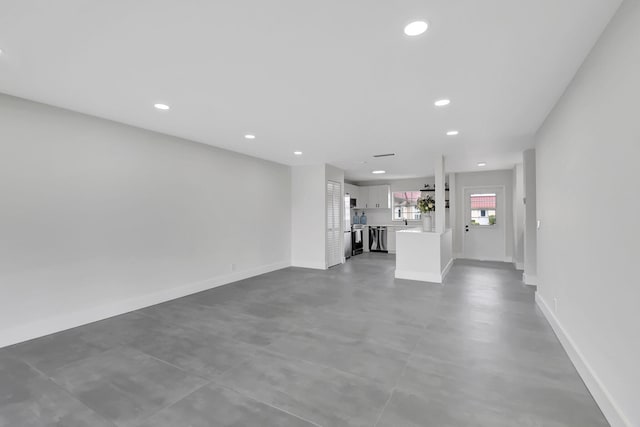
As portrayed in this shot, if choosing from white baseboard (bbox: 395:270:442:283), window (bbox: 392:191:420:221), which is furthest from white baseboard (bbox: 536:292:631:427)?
window (bbox: 392:191:420:221)

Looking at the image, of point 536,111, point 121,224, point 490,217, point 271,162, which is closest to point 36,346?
point 121,224

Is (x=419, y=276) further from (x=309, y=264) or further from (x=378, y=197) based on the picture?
(x=378, y=197)

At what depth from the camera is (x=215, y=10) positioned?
1707 mm

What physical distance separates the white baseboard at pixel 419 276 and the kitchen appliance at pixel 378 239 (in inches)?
161

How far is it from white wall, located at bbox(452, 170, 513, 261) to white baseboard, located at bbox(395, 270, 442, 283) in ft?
11.5

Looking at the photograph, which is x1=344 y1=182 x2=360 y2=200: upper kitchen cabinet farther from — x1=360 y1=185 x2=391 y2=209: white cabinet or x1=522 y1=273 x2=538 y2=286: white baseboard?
x1=522 y1=273 x2=538 y2=286: white baseboard

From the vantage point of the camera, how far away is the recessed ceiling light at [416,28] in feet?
5.98

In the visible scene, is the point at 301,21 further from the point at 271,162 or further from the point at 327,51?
the point at 271,162

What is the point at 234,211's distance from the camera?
559 cm

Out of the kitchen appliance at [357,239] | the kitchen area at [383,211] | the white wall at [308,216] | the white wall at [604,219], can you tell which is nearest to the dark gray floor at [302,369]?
the white wall at [604,219]

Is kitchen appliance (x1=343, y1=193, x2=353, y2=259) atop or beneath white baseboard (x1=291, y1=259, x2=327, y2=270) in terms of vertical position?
atop

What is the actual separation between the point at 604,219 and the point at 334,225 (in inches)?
222

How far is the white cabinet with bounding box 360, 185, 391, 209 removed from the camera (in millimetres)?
9898

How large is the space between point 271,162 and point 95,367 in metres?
4.84
